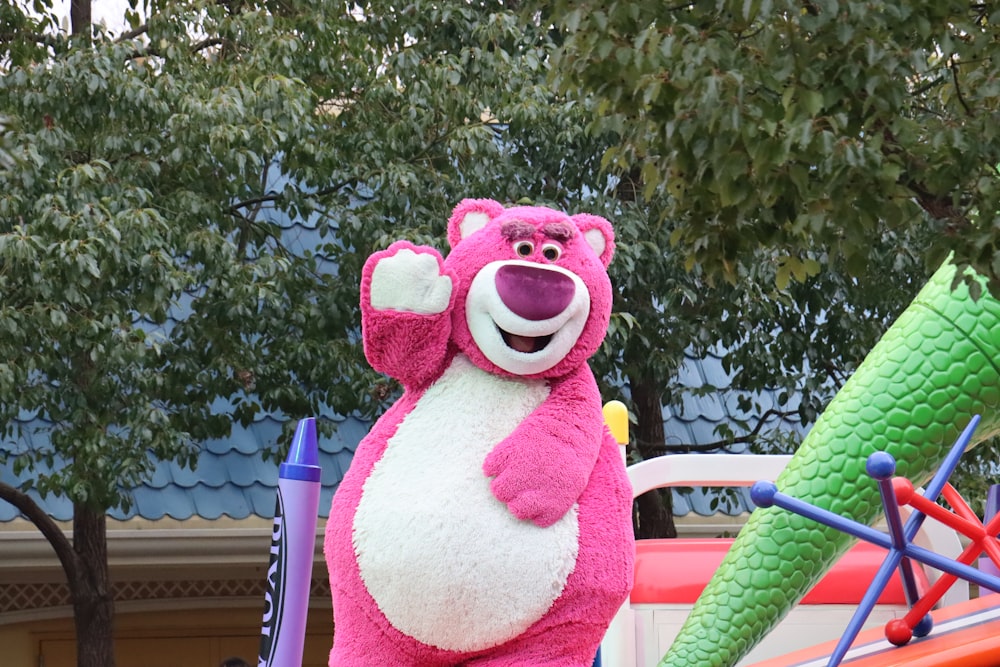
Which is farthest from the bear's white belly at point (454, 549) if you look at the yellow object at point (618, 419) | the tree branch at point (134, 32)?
the tree branch at point (134, 32)

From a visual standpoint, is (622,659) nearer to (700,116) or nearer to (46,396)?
(700,116)

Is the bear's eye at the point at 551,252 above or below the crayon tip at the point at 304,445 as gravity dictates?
above

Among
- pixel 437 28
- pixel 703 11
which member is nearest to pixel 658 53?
pixel 703 11

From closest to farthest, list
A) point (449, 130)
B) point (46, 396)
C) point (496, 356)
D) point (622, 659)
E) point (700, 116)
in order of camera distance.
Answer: point (700, 116)
point (496, 356)
point (622, 659)
point (46, 396)
point (449, 130)

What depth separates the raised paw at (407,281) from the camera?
3.14 m

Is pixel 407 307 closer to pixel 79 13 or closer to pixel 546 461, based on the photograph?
pixel 546 461

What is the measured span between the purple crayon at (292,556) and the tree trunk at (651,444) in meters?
3.61

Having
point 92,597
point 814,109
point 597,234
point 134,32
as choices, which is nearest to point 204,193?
point 134,32

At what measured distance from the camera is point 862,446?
357 cm

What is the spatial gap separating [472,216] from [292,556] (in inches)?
38.0

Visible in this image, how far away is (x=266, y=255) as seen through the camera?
6031 mm

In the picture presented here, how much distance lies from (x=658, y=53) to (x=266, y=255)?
140 inches

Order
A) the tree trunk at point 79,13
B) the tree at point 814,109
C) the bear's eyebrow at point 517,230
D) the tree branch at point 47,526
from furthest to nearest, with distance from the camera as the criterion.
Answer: the tree trunk at point 79,13 < the tree branch at point 47,526 < the bear's eyebrow at point 517,230 < the tree at point 814,109

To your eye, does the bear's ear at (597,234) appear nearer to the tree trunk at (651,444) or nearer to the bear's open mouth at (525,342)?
the bear's open mouth at (525,342)
